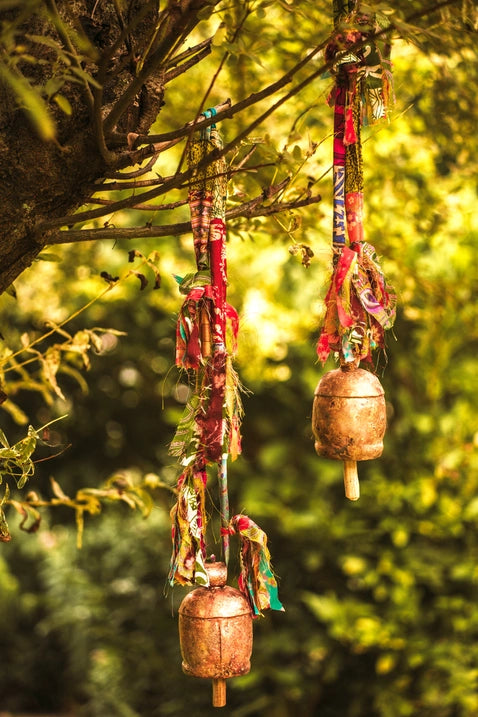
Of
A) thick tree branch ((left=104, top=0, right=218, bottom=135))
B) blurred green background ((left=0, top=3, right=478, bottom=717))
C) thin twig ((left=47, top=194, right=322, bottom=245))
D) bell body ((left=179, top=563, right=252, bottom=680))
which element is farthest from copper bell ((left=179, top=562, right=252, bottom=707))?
blurred green background ((left=0, top=3, right=478, bottom=717))

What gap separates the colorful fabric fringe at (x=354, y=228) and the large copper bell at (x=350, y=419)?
0.03 metres

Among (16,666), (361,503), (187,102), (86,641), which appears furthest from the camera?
(16,666)

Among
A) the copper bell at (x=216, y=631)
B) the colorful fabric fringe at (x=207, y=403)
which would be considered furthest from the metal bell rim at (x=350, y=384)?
the copper bell at (x=216, y=631)

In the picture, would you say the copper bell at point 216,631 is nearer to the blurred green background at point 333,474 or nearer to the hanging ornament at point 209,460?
the hanging ornament at point 209,460

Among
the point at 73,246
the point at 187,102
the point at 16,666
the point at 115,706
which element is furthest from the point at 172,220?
the point at 16,666

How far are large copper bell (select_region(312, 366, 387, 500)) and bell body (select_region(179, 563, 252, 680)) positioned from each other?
165mm

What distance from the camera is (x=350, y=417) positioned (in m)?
0.82

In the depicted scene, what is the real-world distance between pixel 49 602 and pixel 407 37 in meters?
3.13

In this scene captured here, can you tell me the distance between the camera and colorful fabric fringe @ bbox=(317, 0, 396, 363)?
32.6 inches

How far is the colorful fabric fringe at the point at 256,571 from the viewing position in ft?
2.61

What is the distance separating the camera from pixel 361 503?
2428 mm

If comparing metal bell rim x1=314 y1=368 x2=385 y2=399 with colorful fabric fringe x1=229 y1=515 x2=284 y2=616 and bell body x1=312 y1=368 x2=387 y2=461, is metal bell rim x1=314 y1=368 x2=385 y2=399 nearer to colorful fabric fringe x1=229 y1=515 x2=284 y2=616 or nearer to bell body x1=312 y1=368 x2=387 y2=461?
bell body x1=312 y1=368 x2=387 y2=461

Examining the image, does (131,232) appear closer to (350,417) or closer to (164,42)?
(164,42)

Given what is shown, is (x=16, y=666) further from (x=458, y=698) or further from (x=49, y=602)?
(x=458, y=698)
